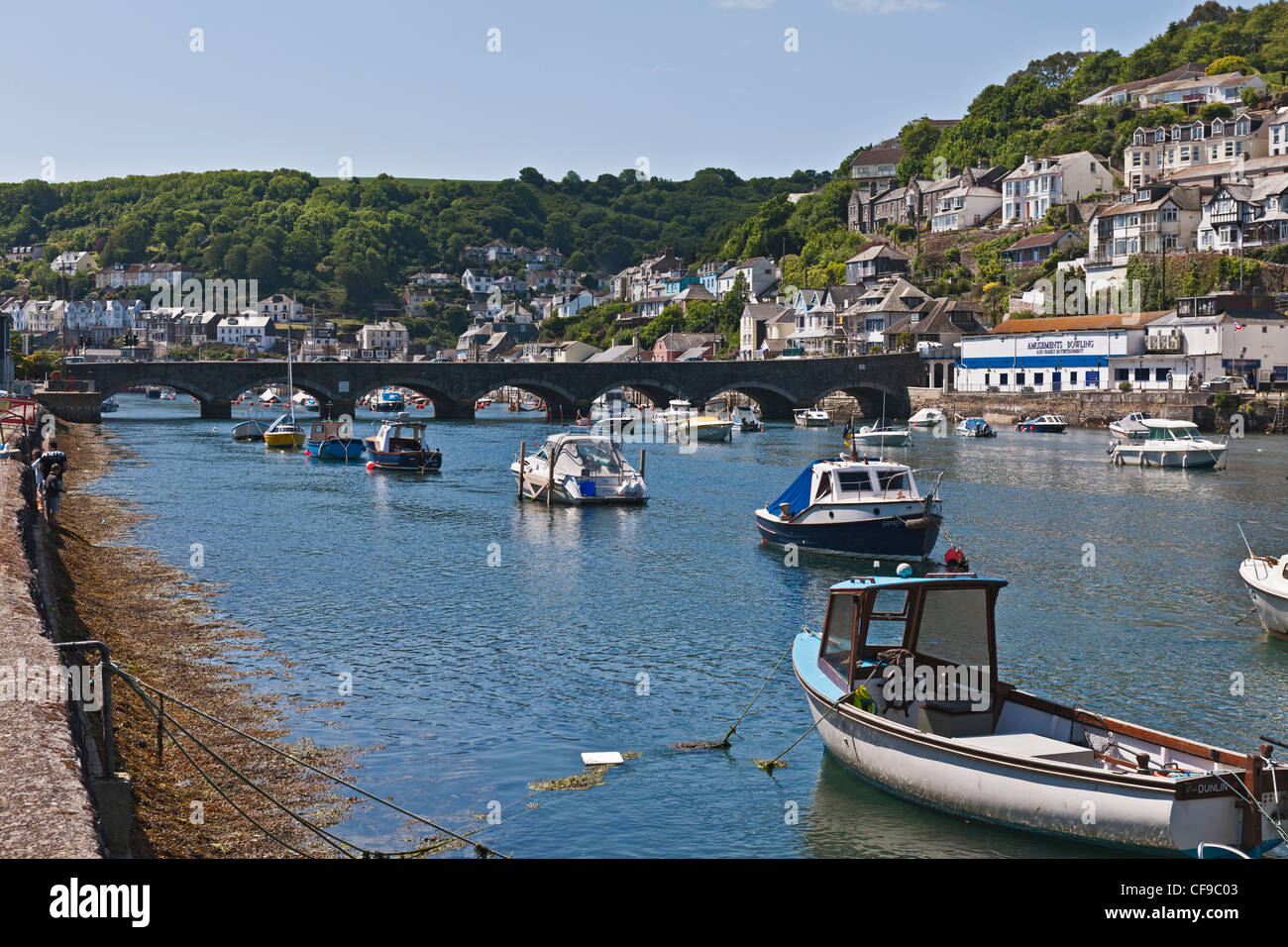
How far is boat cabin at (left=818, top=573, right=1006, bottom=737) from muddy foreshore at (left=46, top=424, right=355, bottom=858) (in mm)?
7437

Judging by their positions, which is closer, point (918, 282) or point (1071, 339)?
point (1071, 339)

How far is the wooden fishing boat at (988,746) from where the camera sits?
13133mm

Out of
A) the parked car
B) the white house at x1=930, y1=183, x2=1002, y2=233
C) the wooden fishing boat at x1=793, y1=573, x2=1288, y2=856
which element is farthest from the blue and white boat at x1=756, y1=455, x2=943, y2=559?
the white house at x1=930, y1=183, x2=1002, y2=233

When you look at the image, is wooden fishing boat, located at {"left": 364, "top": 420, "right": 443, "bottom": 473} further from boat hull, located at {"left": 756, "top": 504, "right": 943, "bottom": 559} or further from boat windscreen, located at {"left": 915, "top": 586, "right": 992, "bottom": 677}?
boat windscreen, located at {"left": 915, "top": 586, "right": 992, "bottom": 677}

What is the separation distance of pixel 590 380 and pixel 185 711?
97923 millimetres

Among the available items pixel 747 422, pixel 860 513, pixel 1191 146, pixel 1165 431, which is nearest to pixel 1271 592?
pixel 860 513

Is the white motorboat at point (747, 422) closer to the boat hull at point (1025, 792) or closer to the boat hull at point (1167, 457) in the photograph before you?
the boat hull at point (1167, 457)

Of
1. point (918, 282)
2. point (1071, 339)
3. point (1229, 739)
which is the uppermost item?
point (918, 282)

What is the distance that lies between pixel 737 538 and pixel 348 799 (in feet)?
85.5

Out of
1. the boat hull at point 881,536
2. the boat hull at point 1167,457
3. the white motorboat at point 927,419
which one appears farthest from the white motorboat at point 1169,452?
the white motorboat at point 927,419

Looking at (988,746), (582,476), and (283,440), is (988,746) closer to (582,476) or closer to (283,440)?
(582,476)
